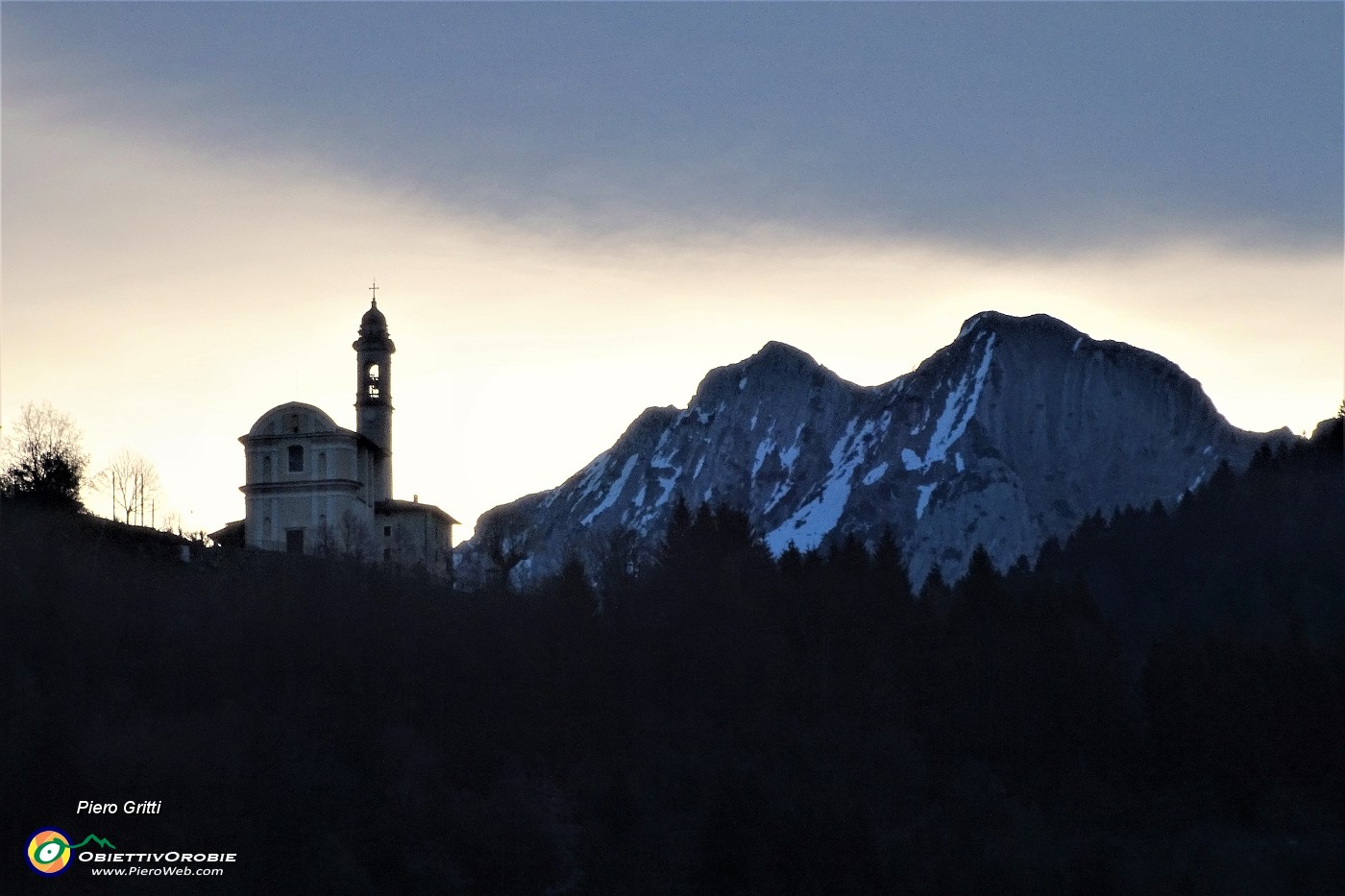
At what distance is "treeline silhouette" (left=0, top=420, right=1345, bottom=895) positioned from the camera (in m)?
67.8

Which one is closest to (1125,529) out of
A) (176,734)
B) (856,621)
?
(856,621)

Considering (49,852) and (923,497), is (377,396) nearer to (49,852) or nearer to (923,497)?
(49,852)

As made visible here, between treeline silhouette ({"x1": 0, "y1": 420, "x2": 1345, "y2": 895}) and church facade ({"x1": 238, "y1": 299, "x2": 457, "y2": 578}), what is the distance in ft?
35.9

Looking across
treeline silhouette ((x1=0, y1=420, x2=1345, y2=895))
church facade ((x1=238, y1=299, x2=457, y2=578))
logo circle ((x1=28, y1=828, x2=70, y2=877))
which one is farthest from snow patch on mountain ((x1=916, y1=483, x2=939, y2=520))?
logo circle ((x1=28, y1=828, x2=70, y2=877))

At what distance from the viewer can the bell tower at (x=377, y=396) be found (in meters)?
103

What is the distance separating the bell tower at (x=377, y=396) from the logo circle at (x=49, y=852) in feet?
146

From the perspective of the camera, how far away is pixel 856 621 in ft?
303

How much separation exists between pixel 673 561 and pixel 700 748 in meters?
16.4

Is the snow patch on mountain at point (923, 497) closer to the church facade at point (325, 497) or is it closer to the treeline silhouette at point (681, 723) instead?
the treeline silhouette at point (681, 723)

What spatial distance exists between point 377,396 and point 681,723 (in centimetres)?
3234

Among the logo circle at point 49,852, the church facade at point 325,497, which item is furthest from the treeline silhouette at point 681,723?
the church facade at point 325,497

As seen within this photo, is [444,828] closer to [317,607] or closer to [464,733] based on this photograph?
[464,733]

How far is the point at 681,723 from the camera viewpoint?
3214 inches

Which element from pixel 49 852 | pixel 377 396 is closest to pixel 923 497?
pixel 377 396
